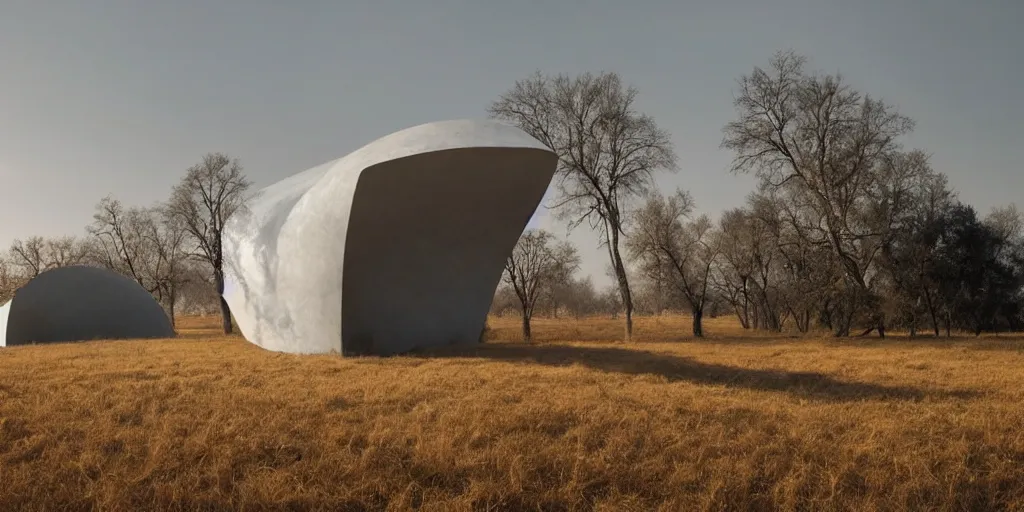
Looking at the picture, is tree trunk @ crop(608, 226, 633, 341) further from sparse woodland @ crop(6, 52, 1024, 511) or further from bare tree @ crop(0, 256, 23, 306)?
bare tree @ crop(0, 256, 23, 306)

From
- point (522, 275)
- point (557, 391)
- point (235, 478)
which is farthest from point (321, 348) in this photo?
point (522, 275)

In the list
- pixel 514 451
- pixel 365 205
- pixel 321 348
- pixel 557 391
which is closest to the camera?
pixel 514 451

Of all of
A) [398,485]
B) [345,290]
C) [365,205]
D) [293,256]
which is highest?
[365,205]

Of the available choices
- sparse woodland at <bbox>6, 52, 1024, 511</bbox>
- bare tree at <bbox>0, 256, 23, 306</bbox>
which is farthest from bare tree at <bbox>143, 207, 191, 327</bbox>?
sparse woodland at <bbox>6, 52, 1024, 511</bbox>

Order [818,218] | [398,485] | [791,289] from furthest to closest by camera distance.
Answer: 1. [791,289]
2. [818,218]
3. [398,485]

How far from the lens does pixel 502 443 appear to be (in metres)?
5.70

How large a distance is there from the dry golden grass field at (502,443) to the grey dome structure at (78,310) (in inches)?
663

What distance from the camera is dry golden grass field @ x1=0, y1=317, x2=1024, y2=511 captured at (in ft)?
15.6

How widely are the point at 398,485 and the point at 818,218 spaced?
2426 centimetres

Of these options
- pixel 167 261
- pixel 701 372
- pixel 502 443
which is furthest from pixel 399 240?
pixel 167 261

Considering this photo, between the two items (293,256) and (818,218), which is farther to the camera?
(818,218)

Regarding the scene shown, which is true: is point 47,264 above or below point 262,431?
above

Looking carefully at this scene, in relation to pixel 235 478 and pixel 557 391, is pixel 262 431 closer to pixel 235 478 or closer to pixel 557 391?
pixel 235 478

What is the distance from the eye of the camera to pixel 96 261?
42688 mm
